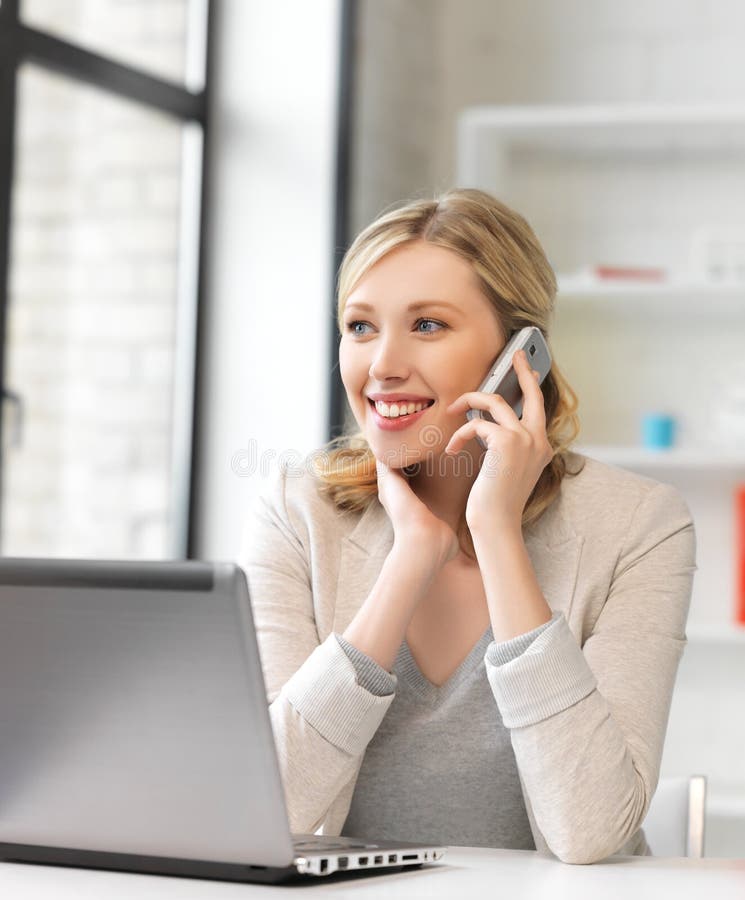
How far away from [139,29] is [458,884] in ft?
8.13

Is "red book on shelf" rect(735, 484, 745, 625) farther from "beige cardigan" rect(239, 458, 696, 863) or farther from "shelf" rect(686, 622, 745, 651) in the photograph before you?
"beige cardigan" rect(239, 458, 696, 863)

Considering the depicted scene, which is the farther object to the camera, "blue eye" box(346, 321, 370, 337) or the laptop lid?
"blue eye" box(346, 321, 370, 337)

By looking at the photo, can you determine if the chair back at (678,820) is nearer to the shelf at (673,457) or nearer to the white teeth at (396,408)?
the white teeth at (396,408)

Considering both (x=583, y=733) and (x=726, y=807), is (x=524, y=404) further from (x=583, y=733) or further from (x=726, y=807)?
(x=726, y=807)

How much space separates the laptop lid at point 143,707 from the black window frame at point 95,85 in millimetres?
1612

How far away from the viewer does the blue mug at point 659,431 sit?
9.91 ft

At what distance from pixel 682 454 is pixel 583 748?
179 cm

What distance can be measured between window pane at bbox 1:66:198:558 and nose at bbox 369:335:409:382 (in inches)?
46.9

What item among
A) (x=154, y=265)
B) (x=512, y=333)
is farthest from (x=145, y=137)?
(x=512, y=333)

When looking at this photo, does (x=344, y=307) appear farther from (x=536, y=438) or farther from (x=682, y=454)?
(x=682, y=454)

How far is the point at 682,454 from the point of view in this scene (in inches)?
115

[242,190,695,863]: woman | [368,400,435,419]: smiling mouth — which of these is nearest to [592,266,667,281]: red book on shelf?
[242,190,695,863]: woman

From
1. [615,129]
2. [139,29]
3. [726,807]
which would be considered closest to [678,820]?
[726,807]

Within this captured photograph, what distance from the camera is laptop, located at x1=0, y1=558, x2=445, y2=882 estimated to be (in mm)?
896
